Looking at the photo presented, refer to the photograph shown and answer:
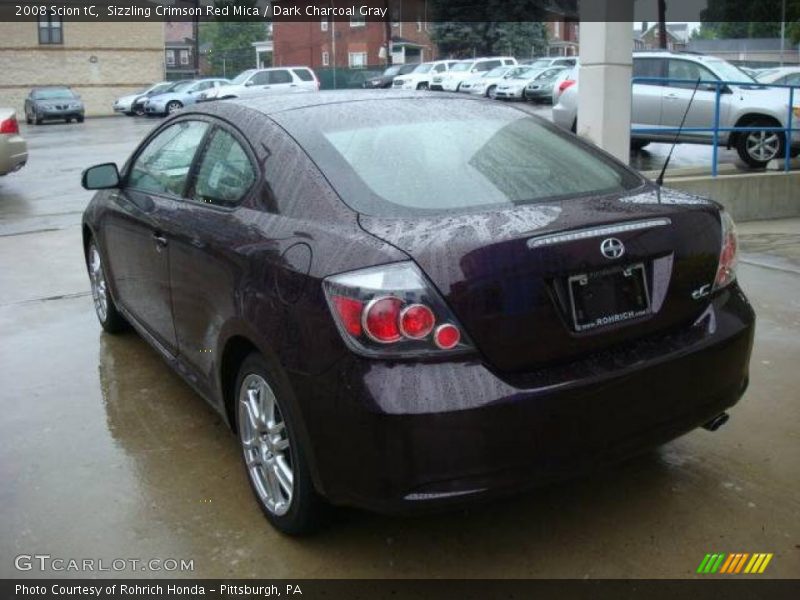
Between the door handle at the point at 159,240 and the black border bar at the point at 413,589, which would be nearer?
the black border bar at the point at 413,589

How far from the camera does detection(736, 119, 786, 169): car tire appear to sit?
11.8 m

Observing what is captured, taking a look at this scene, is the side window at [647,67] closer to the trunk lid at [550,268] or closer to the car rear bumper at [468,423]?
the trunk lid at [550,268]

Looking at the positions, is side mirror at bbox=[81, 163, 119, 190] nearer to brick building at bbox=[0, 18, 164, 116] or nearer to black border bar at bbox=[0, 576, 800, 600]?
black border bar at bbox=[0, 576, 800, 600]

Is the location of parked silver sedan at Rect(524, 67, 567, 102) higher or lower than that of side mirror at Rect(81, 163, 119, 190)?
higher

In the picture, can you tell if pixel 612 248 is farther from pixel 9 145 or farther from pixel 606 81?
pixel 9 145

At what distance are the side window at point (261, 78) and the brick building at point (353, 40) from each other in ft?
91.5

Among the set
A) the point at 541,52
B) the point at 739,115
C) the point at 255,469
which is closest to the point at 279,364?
the point at 255,469

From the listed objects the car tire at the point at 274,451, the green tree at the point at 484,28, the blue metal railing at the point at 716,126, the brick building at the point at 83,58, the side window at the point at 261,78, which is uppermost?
the green tree at the point at 484,28

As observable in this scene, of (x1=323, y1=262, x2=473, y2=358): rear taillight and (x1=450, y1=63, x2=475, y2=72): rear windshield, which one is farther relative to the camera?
(x1=450, y1=63, x2=475, y2=72): rear windshield

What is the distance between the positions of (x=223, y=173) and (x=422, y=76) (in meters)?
36.3

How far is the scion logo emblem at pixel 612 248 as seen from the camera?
9.02ft

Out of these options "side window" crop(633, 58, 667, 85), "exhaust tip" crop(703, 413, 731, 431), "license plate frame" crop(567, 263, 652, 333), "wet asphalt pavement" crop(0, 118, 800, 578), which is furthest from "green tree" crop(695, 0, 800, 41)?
A: "license plate frame" crop(567, 263, 652, 333)

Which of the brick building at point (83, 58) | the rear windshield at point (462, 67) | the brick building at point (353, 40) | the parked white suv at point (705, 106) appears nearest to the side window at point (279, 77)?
the rear windshield at point (462, 67)

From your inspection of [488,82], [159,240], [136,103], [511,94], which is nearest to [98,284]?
[159,240]
